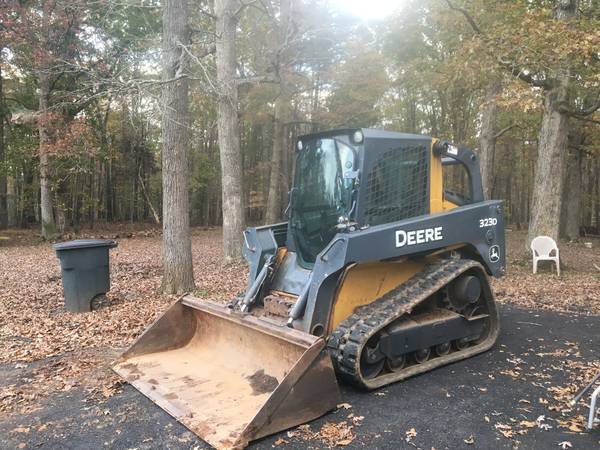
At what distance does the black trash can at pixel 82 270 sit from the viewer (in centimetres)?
661

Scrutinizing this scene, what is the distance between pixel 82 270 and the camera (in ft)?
22.0

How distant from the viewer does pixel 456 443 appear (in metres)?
3.09

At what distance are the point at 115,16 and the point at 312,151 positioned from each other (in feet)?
45.8

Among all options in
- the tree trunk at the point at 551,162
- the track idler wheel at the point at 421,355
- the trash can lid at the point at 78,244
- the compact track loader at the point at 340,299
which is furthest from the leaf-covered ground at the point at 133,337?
the tree trunk at the point at 551,162

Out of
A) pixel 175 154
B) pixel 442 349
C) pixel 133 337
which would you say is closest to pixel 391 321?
pixel 442 349

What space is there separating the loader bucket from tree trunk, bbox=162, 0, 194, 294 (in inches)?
111

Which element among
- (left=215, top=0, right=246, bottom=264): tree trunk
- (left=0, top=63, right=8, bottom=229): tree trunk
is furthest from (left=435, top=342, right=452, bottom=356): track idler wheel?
(left=0, top=63, right=8, bottom=229): tree trunk

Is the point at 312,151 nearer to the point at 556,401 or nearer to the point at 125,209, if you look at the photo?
the point at 556,401

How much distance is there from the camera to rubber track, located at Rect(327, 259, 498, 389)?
377 centimetres

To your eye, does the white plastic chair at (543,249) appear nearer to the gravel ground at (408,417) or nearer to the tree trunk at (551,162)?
the tree trunk at (551,162)

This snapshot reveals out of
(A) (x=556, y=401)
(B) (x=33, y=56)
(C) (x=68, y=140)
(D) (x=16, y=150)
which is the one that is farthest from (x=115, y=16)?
(A) (x=556, y=401)

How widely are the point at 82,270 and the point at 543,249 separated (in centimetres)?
878

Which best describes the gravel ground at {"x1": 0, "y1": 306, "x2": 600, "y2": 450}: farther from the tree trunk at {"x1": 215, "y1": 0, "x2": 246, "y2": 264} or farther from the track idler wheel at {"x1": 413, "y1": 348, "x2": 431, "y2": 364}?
the tree trunk at {"x1": 215, "y1": 0, "x2": 246, "y2": 264}

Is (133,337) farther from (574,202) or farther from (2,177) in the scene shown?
(574,202)
